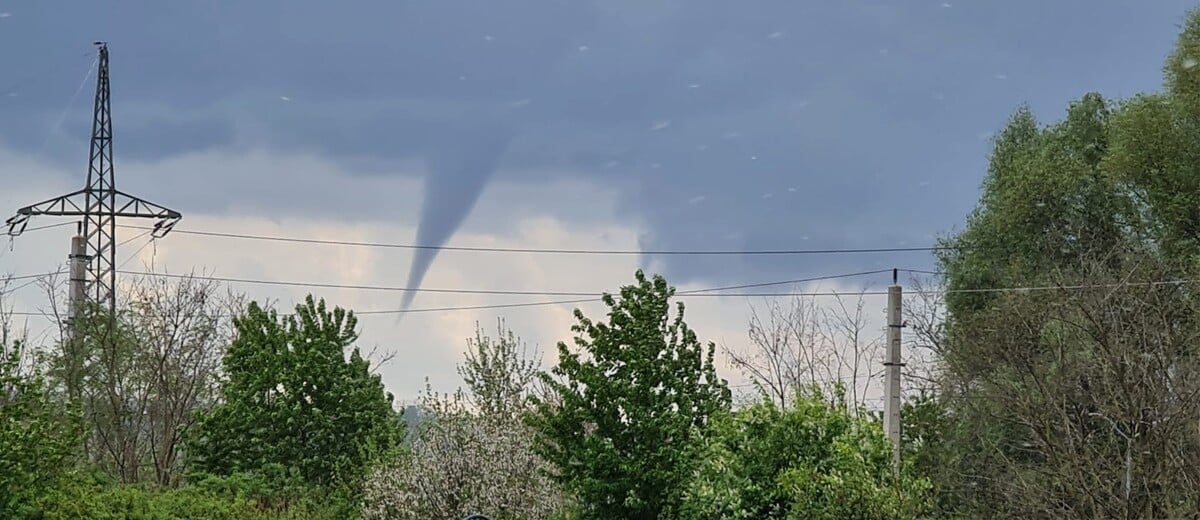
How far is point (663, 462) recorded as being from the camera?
20.4 m

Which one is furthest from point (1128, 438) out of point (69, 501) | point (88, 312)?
point (88, 312)

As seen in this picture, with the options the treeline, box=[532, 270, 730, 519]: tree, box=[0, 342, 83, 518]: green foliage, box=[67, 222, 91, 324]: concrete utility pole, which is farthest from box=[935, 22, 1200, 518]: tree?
box=[67, 222, 91, 324]: concrete utility pole

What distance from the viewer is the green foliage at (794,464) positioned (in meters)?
16.4

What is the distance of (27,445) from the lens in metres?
21.3

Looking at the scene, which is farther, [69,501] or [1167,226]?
[1167,226]

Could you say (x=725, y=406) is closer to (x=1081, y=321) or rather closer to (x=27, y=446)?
(x=1081, y=321)

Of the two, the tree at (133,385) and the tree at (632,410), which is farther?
the tree at (133,385)

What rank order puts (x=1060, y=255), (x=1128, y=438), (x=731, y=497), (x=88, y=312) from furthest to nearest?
(x=1060, y=255)
(x=88, y=312)
(x=1128, y=438)
(x=731, y=497)

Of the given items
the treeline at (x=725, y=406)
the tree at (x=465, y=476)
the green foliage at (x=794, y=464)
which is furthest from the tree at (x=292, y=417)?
the green foliage at (x=794, y=464)

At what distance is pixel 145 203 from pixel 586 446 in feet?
52.3

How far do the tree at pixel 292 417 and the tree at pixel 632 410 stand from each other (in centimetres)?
717

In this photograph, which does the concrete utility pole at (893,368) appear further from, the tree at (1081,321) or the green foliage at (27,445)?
the green foliage at (27,445)

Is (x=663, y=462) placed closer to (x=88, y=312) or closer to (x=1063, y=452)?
(x=1063, y=452)

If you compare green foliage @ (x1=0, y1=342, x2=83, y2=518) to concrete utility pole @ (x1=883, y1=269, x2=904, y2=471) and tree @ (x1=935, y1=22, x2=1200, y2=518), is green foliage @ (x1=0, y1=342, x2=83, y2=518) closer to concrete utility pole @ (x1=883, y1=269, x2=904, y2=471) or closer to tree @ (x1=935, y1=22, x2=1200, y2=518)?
concrete utility pole @ (x1=883, y1=269, x2=904, y2=471)
